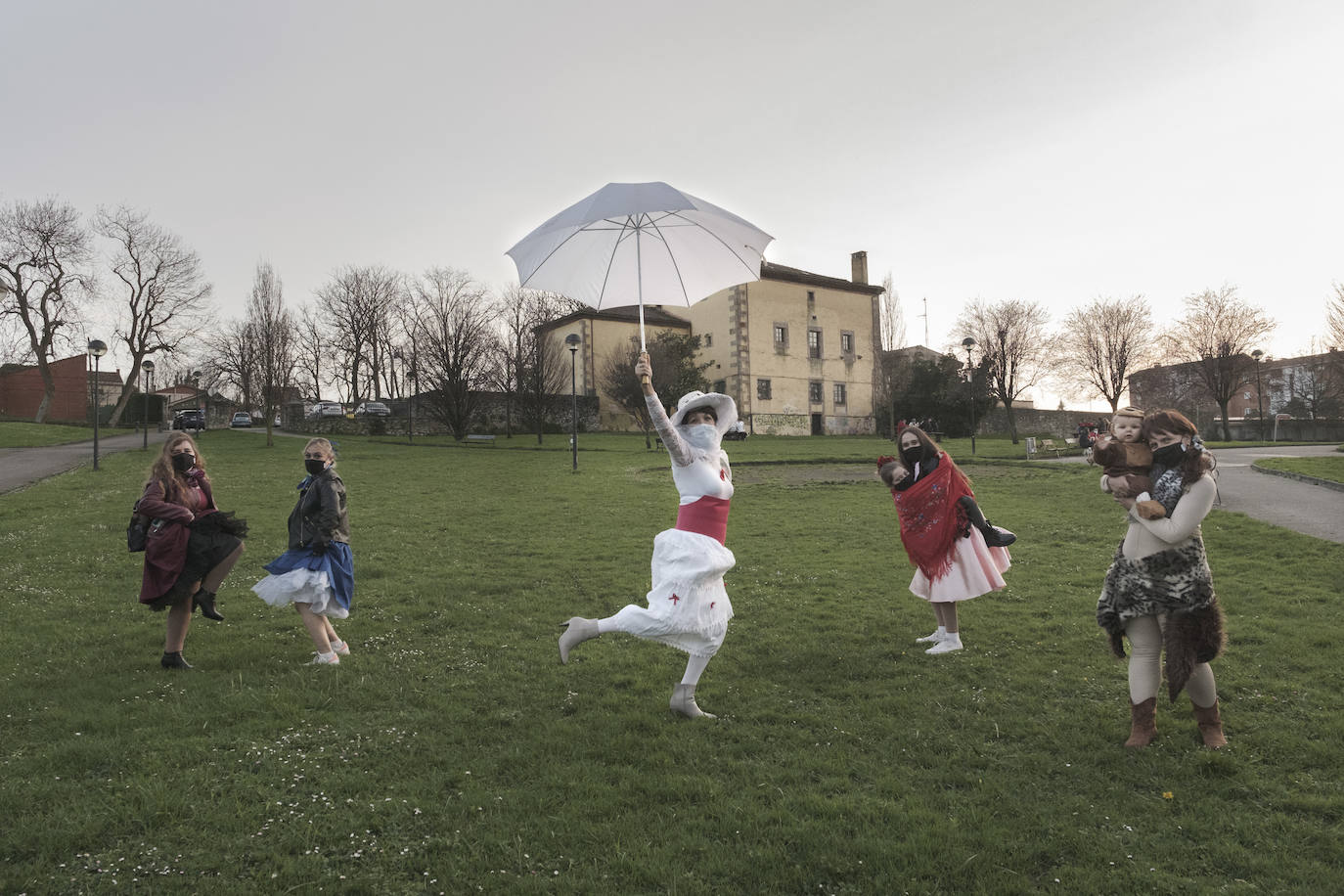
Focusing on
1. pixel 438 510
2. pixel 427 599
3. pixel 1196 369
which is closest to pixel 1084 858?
pixel 427 599

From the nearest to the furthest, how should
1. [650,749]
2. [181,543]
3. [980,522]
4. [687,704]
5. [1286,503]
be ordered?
1. [650,749]
2. [687,704]
3. [181,543]
4. [980,522]
5. [1286,503]

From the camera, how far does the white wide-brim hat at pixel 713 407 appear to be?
5379 mm

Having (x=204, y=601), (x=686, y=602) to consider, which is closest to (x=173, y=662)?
(x=204, y=601)

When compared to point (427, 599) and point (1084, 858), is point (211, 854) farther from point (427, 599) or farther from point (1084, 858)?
point (427, 599)

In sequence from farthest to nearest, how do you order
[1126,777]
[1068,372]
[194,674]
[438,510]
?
[1068,372] < [438,510] < [194,674] < [1126,777]

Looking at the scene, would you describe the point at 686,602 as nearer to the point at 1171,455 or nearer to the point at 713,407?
the point at 713,407

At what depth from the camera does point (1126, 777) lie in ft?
13.9

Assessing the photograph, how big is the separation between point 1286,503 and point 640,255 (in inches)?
604

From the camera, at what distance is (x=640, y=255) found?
6266 mm

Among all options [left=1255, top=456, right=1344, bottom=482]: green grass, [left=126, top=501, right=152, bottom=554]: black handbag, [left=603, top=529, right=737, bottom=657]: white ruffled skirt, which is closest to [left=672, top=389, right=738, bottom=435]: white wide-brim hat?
[left=603, top=529, right=737, bottom=657]: white ruffled skirt

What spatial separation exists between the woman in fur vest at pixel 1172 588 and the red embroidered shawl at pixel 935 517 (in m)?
2.26

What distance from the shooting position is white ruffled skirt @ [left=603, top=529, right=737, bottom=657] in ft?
16.2

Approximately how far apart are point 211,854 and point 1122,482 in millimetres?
5332

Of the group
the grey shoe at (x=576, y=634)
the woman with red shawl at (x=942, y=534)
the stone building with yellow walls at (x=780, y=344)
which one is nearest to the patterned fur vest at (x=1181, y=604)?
the woman with red shawl at (x=942, y=534)
